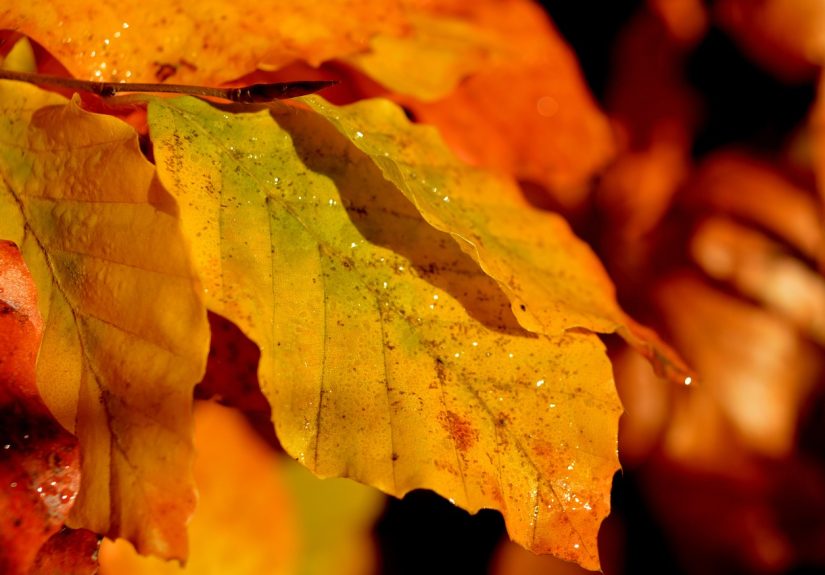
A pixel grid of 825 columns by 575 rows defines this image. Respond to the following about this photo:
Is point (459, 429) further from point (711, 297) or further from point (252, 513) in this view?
point (711, 297)

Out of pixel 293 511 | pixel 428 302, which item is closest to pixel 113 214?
pixel 428 302

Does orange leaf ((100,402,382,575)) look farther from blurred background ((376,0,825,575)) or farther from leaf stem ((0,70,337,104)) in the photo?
leaf stem ((0,70,337,104))

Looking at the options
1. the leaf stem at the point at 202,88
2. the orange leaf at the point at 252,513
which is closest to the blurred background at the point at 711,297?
the orange leaf at the point at 252,513

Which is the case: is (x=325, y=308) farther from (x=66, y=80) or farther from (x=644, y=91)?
(x=644, y=91)

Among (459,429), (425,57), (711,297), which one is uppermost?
(425,57)

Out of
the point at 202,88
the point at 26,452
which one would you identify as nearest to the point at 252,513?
the point at 26,452

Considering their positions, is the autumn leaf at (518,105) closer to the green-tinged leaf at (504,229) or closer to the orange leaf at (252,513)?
the green-tinged leaf at (504,229)
